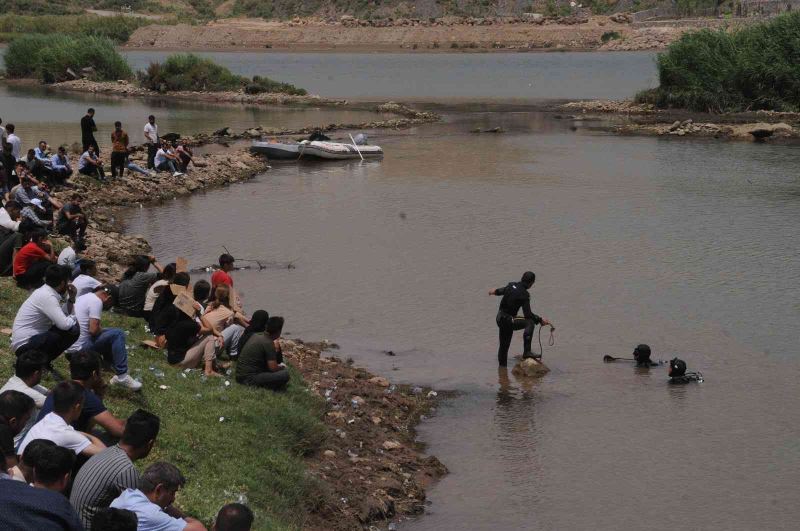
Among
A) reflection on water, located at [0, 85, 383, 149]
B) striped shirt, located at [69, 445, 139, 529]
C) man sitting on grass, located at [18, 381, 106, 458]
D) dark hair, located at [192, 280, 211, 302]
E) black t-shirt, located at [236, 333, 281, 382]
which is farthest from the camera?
reflection on water, located at [0, 85, 383, 149]

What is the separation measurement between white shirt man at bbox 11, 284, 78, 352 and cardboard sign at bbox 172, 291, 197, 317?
262 centimetres

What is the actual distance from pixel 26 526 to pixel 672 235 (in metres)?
22.9

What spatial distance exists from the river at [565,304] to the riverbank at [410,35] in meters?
75.1

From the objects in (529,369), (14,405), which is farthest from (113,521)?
(529,369)

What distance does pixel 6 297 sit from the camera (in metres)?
14.2

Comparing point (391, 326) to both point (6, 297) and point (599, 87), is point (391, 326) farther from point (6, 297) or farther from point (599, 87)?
point (599, 87)

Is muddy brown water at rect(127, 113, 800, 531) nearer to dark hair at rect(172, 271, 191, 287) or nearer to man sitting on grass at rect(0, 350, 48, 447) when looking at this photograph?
dark hair at rect(172, 271, 191, 287)

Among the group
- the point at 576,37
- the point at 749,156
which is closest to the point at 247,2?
the point at 576,37

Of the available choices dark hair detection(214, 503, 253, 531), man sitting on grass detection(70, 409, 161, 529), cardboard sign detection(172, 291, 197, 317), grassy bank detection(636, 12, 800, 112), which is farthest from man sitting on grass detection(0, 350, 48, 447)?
grassy bank detection(636, 12, 800, 112)

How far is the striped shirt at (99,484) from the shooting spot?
755 centimetres

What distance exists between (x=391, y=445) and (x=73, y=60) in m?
71.0

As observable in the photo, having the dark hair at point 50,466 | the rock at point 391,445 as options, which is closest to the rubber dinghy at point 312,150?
the rock at point 391,445

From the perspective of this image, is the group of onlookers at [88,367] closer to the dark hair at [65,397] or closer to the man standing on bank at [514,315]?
the dark hair at [65,397]

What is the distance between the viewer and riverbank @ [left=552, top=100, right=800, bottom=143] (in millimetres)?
47000
